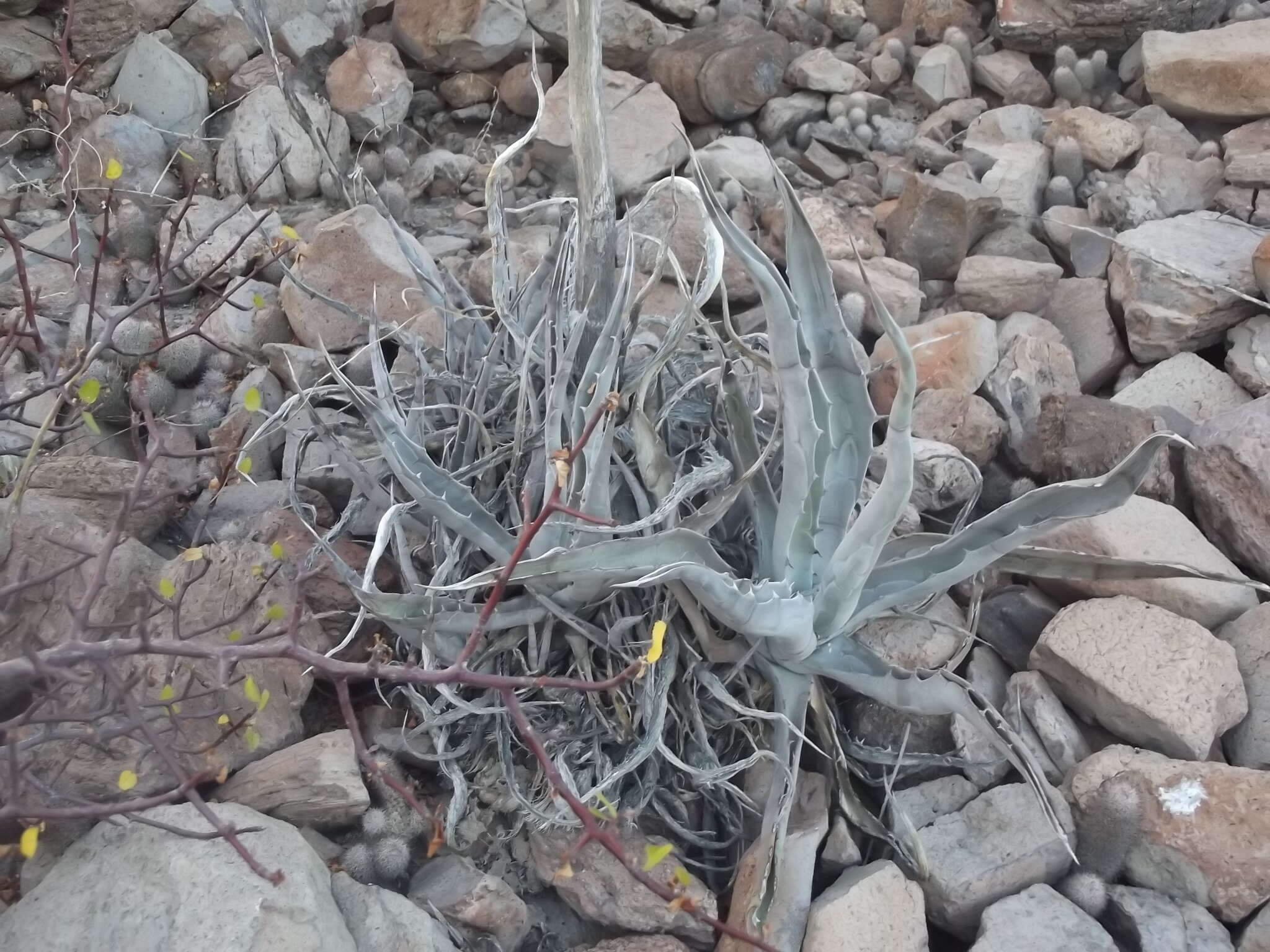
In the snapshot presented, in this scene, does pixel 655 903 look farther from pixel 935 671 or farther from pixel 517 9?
pixel 517 9

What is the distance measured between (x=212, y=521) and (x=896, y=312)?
5.42 ft

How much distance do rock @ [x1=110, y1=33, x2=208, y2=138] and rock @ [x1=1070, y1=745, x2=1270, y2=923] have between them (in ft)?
9.50

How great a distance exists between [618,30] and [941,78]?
1.09 meters

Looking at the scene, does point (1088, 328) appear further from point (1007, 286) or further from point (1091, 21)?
point (1091, 21)

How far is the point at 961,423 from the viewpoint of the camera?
90.6 inches

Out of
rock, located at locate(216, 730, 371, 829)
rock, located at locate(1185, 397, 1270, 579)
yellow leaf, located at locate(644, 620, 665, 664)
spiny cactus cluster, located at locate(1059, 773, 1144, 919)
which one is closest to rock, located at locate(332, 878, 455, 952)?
rock, located at locate(216, 730, 371, 829)

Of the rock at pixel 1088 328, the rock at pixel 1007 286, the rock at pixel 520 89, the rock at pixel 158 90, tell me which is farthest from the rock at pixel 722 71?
the rock at pixel 158 90

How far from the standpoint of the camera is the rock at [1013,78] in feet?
11.8

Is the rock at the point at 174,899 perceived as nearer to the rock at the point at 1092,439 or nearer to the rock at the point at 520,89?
the rock at the point at 1092,439

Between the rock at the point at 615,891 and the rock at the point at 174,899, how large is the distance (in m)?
0.35

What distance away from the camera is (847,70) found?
11.9 feet

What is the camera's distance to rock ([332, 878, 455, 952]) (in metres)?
1.53

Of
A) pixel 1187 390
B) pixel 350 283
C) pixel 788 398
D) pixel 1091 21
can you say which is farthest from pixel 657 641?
pixel 1091 21

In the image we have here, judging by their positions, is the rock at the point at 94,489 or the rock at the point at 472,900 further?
the rock at the point at 94,489
